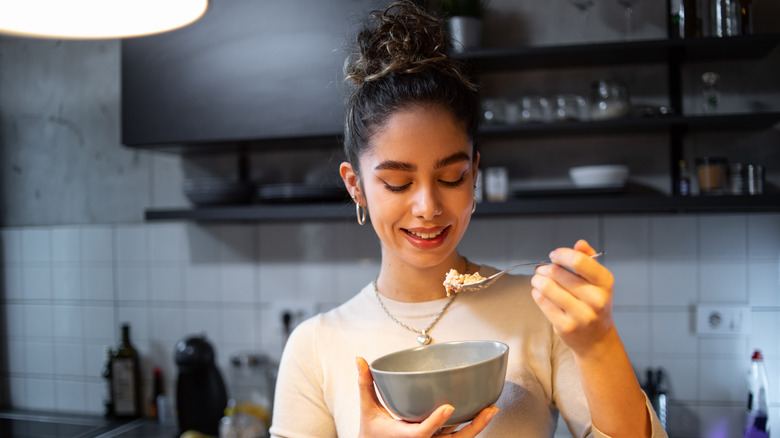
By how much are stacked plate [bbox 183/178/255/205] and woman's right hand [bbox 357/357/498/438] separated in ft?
4.64

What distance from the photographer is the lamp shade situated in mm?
699

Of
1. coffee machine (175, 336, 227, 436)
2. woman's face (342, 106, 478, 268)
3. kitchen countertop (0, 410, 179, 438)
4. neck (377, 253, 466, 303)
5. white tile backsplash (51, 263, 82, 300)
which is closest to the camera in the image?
woman's face (342, 106, 478, 268)

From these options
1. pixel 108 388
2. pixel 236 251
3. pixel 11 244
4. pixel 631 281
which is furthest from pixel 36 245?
pixel 631 281

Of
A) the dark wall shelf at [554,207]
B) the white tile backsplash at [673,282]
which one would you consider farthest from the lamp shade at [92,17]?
the white tile backsplash at [673,282]

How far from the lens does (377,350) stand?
1.06 meters

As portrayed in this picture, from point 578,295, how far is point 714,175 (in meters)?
1.32

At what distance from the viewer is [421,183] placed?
0.96m

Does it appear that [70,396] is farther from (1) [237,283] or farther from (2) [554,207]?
(2) [554,207]

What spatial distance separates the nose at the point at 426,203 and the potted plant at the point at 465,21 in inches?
41.0

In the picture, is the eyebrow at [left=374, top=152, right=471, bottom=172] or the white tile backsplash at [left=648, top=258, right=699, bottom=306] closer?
the eyebrow at [left=374, top=152, right=471, bottom=172]

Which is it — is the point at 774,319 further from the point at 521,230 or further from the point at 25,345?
the point at 25,345

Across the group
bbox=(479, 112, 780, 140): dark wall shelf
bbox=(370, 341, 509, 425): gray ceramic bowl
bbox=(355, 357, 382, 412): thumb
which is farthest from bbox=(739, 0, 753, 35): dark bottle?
bbox=(355, 357, 382, 412): thumb

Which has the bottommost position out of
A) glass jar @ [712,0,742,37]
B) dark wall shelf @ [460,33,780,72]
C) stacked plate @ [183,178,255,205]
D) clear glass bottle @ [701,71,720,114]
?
stacked plate @ [183,178,255,205]

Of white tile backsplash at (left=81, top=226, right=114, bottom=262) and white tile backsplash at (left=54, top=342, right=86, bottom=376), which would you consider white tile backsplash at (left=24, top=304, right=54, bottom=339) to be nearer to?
white tile backsplash at (left=54, top=342, right=86, bottom=376)
